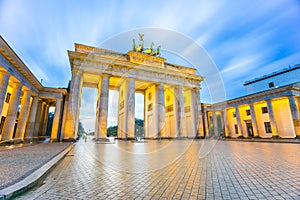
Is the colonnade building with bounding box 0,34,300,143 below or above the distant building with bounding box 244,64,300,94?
below

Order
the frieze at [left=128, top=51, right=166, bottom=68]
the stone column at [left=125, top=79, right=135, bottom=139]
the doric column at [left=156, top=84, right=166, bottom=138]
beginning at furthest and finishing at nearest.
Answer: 1. the frieze at [left=128, top=51, right=166, bottom=68]
2. the doric column at [left=156, top=84, right=166, bottom=138]
3. the stone column at [left=125, top=79, right=135, bottom=139]

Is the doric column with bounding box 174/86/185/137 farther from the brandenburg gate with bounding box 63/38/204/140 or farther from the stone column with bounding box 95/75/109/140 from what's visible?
the stone column with bounding box 95/75/109/140

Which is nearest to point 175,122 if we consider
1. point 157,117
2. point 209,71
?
point 157,117

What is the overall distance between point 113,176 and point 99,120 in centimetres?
1755

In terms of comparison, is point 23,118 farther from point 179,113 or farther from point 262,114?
point 262,114

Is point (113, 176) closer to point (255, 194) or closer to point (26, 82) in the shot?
point (255, 194)

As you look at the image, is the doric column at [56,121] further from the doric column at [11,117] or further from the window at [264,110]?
the window at [264,110]

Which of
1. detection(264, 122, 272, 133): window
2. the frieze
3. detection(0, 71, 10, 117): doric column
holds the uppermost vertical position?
the frieze

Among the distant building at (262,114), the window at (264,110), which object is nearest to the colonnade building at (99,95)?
the distant building at (262,114)

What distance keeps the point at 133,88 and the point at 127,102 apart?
99.5 inches

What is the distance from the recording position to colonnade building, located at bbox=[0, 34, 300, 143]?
16.4 metres

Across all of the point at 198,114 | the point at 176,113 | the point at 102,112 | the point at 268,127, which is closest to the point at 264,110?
the point at 268,127

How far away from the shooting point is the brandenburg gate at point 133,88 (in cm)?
2044

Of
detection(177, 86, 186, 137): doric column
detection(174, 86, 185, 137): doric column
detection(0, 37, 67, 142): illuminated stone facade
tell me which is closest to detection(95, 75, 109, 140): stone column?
detection(0, 37, 67, 142): illuminated stone facade
